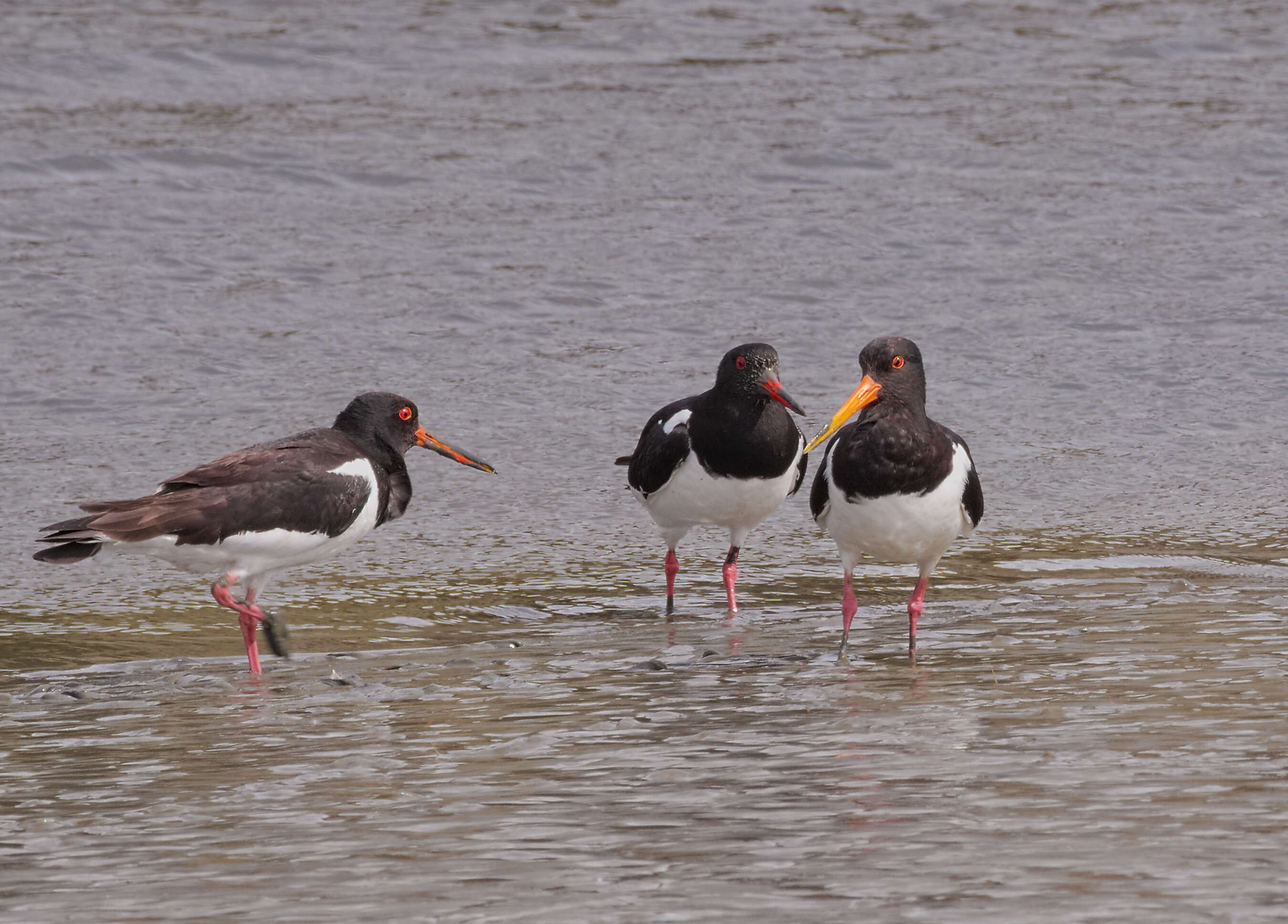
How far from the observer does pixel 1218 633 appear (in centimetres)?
579

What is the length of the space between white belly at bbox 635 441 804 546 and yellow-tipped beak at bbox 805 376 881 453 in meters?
1.16

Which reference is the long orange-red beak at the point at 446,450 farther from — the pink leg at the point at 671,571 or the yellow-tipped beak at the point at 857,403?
the yellow-tipped beak at the point at 857,403

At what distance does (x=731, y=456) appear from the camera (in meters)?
7.26

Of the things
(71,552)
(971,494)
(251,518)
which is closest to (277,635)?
(251,518)

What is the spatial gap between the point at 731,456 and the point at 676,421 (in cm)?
41

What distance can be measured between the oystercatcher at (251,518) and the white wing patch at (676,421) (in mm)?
1285

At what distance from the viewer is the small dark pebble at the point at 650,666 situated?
585cm

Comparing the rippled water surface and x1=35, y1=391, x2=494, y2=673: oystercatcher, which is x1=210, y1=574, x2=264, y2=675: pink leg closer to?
x1=35, y1=391, x2=494, y2=673: oystercatcher

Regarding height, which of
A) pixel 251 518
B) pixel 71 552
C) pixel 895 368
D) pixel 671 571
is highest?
pixel 895 368

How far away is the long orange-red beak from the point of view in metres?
7.49

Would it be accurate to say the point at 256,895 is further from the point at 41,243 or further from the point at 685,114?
the point at 685,114

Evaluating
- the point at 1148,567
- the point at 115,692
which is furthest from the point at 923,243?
the point at 115,692

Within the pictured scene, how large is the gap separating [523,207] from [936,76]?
183 inches

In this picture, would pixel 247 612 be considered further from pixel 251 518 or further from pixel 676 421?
pixel 676 421
